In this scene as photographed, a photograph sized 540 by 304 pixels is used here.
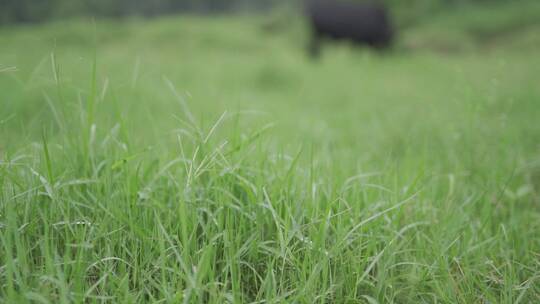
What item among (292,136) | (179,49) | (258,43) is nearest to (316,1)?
(258,43)

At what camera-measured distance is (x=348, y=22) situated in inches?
356

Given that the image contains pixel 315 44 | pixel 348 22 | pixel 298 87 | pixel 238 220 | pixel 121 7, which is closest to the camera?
pixel 238 220

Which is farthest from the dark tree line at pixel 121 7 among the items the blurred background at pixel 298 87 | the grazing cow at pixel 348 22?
the grazing cow at pixel 348 22

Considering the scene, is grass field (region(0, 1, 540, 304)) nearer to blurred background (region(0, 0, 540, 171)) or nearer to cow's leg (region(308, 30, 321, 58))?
blurred background (region(0, 0, 540, 171))

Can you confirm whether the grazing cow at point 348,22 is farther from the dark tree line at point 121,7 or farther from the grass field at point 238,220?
the grass field at point 238,220

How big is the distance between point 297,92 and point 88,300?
4052 mm

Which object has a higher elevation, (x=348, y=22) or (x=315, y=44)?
(x=348, y=22)

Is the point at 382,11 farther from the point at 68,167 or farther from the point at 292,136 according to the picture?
the point at 68,167

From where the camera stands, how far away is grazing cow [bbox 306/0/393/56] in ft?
29.0

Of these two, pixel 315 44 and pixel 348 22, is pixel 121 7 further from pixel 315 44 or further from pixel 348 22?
pixel 348 22

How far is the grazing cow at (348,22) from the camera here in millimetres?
8844

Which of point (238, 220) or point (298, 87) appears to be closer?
point (238, 220)

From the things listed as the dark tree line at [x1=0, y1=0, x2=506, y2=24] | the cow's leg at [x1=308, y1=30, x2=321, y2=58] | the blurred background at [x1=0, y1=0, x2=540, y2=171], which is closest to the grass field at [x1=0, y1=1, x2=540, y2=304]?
the blurred background at [x1=0, y1=0, x2=540, y2=171]

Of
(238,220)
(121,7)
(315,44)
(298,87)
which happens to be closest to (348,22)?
(315,44)
